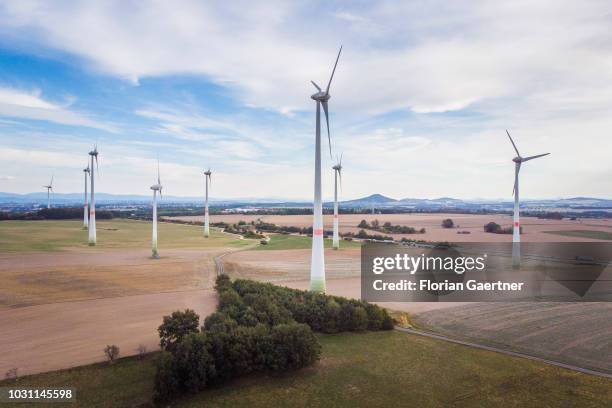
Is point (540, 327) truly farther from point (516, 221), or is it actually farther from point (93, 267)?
point (93, 267)

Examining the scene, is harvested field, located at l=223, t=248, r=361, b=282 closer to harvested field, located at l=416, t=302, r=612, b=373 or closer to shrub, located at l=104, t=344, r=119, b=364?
harvested field, located at l=416, t=302, r=612, b=373

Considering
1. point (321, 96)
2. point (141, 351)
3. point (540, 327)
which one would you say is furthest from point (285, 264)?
point (141, 351)

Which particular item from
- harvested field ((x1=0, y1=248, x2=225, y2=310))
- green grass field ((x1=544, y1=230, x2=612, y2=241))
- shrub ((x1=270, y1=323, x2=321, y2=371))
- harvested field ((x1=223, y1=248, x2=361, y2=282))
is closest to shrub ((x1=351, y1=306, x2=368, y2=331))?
shrub ((x1=270, y1=323, x2=321, y2=371))

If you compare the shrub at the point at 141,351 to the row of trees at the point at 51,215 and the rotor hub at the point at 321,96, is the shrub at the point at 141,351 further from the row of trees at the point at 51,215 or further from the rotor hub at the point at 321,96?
the row of trees at the point at 51,215

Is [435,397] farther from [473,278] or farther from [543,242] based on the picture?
[543,242]

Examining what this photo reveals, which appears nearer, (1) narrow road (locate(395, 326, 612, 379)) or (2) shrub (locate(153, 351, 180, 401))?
(2) shrub (locate(153, 351, 180, 401))

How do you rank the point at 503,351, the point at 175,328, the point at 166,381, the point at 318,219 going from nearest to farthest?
the point at 166,381, the point at 175,328, the point at 503,351, the point at 318,219
